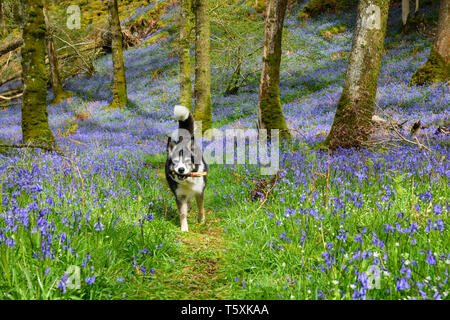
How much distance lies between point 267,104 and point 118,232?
22.5 feet

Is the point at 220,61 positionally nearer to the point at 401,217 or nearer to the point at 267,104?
the point at 267,104

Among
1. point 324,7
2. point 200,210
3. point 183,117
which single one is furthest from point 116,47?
point 324,7

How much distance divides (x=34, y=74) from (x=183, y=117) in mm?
6089

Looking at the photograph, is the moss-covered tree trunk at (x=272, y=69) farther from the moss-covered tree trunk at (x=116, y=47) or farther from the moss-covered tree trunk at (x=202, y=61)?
the moss-covered tree trunk at (x=116, y=47)

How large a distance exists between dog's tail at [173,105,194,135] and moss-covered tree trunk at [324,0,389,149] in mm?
4162

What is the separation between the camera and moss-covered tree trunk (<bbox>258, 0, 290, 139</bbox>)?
30.7 ft

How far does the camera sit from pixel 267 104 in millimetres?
9977

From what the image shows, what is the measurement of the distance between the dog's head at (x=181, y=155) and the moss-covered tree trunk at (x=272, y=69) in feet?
15.1

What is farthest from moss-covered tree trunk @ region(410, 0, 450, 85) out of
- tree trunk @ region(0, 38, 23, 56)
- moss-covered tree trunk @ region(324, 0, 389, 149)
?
tree trunk @ region(0, 38, 23, 56)

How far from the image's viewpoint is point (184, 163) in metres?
4.89

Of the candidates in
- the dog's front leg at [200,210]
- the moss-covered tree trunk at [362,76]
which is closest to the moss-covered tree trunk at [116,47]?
the moss-covered tree trunk at [362,76]

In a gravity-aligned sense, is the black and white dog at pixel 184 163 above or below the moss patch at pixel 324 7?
below

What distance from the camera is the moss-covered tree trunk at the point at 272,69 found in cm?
934
